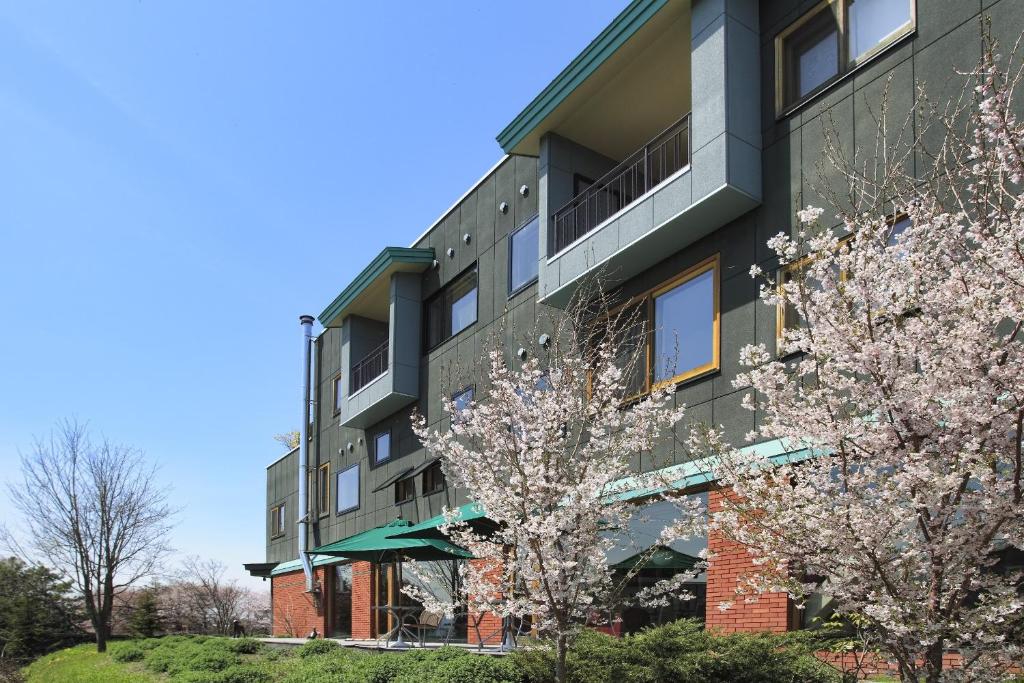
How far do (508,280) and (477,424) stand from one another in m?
9.01

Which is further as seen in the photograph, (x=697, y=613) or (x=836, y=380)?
(x=697, y=613)

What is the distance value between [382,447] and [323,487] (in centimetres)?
602

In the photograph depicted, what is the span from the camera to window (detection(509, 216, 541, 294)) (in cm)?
1800

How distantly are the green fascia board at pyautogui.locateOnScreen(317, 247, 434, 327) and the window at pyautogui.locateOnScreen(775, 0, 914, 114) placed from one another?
12257 millimetres

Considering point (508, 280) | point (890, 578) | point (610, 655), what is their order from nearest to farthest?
point (890, 578) → point (610, 655) → point (508, 280)

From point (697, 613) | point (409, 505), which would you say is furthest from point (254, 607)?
point (697, 613)

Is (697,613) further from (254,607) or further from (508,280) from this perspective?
(254,607)

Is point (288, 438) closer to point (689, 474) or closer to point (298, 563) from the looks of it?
point (298, 563)

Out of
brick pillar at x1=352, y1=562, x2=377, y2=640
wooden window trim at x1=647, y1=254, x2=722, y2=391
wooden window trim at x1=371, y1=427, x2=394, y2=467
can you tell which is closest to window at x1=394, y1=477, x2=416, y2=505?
wooden window trim at x1=371, y1=427, x2=394, y2=467

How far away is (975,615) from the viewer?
5719 mm

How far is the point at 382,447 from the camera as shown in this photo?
994 inches

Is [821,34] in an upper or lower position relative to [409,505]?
upper

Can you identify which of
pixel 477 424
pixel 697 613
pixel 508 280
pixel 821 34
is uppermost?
pixel 821 34

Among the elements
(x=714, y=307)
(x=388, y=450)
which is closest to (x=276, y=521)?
(x=388, y=450)
